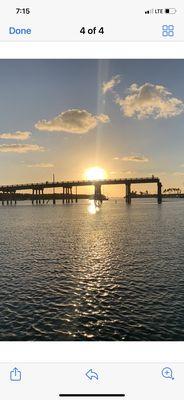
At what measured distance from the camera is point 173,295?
22188mm
